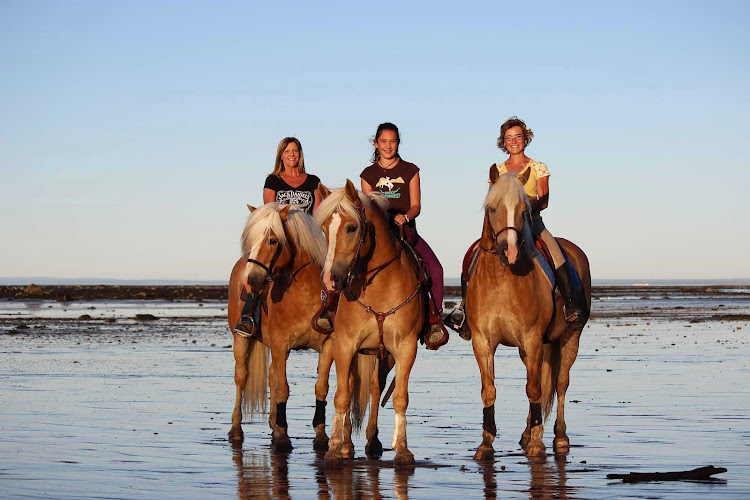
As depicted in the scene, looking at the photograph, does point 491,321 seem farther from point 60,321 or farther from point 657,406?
point 60,321

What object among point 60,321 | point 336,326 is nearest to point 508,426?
point 336,326

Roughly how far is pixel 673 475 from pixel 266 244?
4.28 m

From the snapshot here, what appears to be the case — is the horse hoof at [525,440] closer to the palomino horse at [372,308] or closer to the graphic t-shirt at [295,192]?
the palomino horse at [372,308]

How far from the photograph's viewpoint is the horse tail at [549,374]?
1067cm

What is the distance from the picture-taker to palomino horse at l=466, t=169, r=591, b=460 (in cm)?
916

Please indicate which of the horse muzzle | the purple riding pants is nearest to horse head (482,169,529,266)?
the purple riding pants

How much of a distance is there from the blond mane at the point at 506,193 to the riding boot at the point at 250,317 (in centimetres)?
276

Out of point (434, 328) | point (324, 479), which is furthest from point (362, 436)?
point (324, 479)

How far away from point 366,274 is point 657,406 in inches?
197

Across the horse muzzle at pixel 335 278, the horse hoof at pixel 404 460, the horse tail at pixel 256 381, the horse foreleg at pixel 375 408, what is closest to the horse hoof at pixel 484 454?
the horse hoof at pixel 404 460

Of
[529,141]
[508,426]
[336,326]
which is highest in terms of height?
[529,141]

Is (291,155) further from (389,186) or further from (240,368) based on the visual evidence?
(240,368)

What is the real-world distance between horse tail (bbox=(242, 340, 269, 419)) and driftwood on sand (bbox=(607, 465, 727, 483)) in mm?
4622

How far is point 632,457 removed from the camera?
8.98 meters
